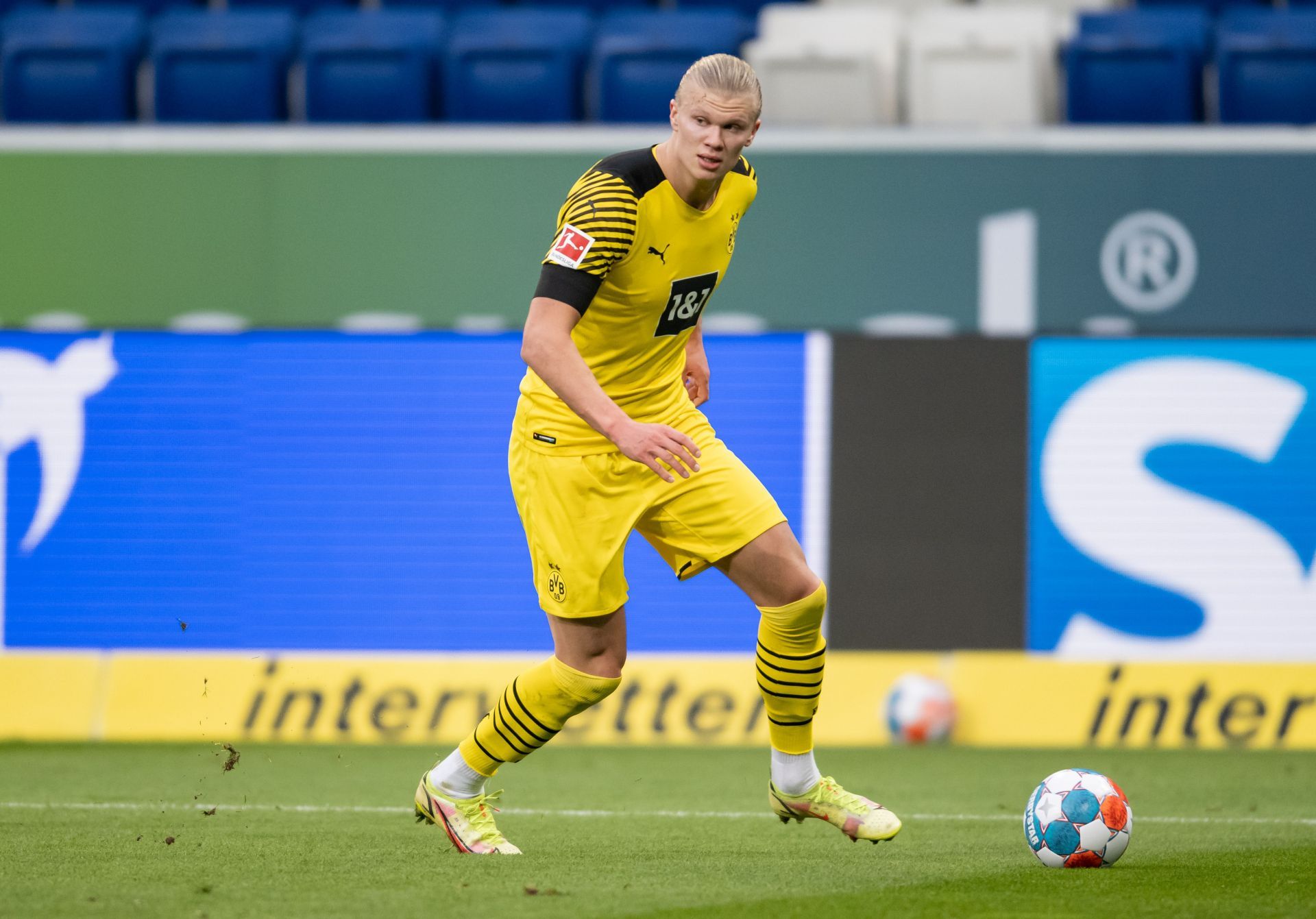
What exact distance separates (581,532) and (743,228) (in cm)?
514

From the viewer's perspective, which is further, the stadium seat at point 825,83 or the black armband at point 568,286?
the stadium seat at point 825,83

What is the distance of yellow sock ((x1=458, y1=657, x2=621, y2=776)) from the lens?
16.9 feet

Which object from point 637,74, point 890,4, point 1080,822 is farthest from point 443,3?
point 1080,822

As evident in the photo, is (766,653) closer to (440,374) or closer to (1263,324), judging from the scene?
(440,374)

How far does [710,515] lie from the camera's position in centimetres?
511

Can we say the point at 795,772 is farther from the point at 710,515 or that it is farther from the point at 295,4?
the point at 295,4

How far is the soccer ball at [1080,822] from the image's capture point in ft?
16.2

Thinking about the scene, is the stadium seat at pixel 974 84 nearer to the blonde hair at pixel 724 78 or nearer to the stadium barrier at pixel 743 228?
the stadium barrier at pixel 743 228

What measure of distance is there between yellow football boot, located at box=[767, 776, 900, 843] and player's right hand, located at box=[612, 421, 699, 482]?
1138mm

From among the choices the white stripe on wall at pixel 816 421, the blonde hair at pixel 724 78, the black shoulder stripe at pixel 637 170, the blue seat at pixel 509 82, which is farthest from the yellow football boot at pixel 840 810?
the blue seat at pixel 509 82

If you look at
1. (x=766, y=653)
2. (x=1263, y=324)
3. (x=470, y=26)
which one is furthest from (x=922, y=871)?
(x=470, y=26)

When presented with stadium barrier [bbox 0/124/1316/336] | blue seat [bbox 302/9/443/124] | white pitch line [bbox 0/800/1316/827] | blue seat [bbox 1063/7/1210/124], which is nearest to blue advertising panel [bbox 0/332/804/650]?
stadium barrier [bbox 0/124/1316/336]

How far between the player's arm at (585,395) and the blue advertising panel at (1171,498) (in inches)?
199

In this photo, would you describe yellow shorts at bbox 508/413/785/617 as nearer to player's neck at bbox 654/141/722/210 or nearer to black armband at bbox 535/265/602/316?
black armband at bbox 535/265/602/316
